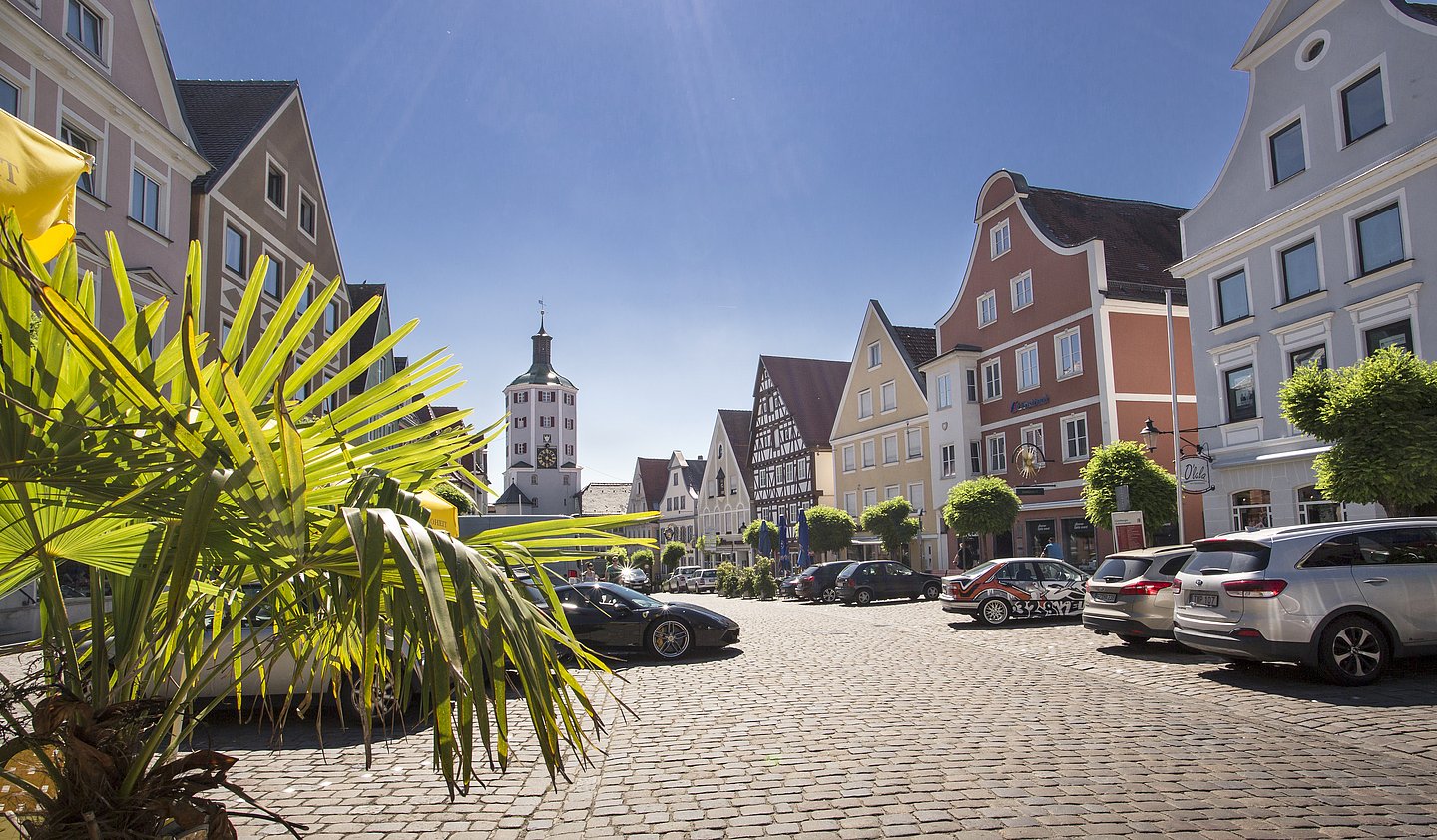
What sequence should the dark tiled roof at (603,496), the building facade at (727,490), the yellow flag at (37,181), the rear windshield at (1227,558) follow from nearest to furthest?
the yellow flag at (37,181) → the rear windshield at (1227,558) → the building facade at (727,490) → the dark tiled roof at (603,496)

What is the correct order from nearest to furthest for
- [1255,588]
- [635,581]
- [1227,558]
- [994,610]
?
[1255,588], [1227,558], [994,610], [635,581]

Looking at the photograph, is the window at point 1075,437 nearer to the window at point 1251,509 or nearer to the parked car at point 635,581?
the window at point 1251,509

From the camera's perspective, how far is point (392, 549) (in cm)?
179

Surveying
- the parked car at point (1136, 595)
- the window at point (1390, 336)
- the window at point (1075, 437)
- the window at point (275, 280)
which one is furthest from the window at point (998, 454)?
the window at point (275, 280)

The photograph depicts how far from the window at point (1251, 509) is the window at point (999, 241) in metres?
15.0

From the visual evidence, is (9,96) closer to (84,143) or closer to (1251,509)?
(84,143)

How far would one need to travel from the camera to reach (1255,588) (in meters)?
9.62

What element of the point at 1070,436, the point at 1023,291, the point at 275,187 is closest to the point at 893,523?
the point at 1070,436

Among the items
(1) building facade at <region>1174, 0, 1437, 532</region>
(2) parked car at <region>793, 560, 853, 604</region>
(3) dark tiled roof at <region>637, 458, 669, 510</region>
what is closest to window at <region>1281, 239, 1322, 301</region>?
(1) building facade at <region>1174, 0, 1437, 532</region>

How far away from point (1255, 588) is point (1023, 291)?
2624cm

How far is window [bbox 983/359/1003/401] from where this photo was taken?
118 feet

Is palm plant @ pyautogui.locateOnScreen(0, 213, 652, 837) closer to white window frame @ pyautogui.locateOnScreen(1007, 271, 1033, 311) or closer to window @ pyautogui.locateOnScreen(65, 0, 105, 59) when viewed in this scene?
→ window @ pyautogui.locateOnScreen(65, 0, 105, 59)

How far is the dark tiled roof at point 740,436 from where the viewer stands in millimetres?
67812

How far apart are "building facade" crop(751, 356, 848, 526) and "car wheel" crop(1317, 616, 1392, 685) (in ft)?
149
